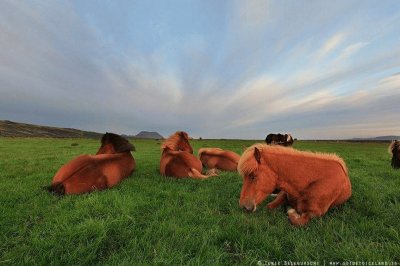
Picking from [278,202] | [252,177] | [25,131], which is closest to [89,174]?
[252,177]

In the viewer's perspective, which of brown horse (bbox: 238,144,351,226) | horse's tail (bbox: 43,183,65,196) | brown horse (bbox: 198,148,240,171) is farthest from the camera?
brown horse (bbox: 198,148,240,171)

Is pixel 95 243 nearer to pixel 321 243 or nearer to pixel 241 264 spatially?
pixel 241 264

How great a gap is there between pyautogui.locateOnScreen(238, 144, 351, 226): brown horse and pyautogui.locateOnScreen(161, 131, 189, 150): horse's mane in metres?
5.97

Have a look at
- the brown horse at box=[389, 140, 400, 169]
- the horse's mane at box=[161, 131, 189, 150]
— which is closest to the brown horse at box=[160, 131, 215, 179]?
the horse's mane at box=[161, 131, 189, 150]

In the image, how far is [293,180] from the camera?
4719mm

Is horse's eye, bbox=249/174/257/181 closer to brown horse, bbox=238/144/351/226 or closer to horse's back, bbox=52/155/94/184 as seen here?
brown horse, bbox=238/144/351/226

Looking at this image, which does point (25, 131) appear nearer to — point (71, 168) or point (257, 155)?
point (71, 168)

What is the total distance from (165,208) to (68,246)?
2.00 m

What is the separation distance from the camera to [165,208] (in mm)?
5230

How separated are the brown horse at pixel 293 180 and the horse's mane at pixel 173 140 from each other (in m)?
5.97

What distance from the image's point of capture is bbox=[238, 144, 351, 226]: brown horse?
459cm

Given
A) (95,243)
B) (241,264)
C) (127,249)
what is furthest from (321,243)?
(95,243)

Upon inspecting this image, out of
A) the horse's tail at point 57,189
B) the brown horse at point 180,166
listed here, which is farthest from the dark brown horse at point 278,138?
the horse's tail at point 57,189

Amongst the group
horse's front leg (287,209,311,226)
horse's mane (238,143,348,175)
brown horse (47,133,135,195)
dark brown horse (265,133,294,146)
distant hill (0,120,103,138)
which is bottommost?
horse's front leg (287,209,311,226)
